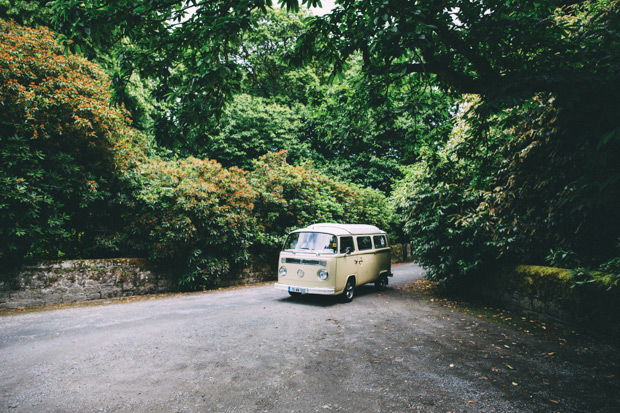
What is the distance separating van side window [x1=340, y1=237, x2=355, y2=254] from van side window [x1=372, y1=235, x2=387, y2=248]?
175 centimetres

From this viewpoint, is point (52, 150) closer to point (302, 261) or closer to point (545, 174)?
point (302, 261)

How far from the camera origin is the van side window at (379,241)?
11383 millimetres

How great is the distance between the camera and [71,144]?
29.9ft

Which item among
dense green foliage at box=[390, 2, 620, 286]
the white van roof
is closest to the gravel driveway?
dense green foliage at box=[390, 2, 620, 286]

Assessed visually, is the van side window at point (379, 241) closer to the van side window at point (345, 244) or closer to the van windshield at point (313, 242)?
the van side window at point (345, 244)

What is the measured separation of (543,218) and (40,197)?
39.1ft

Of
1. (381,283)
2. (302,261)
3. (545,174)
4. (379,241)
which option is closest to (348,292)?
(302,261)

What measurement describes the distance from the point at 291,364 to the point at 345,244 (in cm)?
500

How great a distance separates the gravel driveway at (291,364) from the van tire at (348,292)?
133cm

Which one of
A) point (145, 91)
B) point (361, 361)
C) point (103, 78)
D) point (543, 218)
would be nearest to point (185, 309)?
point (361, 361)

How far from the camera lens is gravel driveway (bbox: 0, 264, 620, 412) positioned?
3.77m

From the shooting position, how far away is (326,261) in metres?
8.66

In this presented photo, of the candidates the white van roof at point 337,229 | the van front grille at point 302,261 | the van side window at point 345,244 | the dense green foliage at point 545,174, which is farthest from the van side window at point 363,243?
the van front grille at point 302,261

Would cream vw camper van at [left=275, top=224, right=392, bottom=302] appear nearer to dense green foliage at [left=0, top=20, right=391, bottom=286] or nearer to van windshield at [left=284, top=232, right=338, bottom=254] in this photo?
van windshield at [left=284, top=232, right=338, bottom=254]
